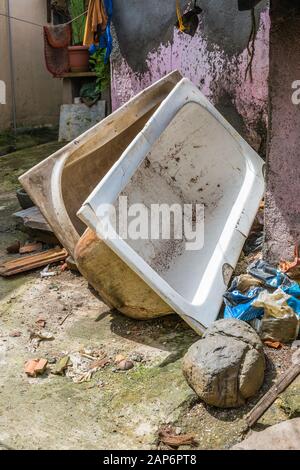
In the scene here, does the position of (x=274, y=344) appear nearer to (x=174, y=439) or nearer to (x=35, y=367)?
(x=174, y=439)

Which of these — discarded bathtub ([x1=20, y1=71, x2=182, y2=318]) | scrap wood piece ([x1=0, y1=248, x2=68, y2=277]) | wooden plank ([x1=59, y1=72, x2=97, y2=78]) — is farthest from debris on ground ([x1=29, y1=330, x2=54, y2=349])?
wooden plank ([x1=59, y1=72, x2=97, y2=78])

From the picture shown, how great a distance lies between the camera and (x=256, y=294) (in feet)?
11.7

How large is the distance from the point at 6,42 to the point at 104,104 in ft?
7.42

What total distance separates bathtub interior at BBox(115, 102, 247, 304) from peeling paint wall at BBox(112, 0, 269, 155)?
30.2 inches

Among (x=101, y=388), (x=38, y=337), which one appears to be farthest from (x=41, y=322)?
(x=101, y=388)

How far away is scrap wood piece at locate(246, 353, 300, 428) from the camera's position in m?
2.79

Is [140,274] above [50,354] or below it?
above

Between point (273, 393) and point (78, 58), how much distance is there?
721 cm

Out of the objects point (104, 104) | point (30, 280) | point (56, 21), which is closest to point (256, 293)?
point (30, 280)

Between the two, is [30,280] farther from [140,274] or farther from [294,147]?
[294,147]

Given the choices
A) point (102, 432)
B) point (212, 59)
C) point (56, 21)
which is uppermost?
point (56, 21)

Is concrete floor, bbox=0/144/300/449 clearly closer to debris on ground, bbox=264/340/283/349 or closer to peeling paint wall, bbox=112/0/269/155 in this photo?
debris on ground, bbox=264/340/283/349

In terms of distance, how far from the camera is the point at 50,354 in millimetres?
3570

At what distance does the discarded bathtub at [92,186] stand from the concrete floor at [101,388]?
26cm
